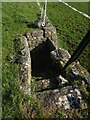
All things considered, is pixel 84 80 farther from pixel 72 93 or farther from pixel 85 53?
pixel 85 53

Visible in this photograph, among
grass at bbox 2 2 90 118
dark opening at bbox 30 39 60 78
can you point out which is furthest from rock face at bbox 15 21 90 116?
grass at bbox 2 2 90 118

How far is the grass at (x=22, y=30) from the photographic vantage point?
769 centimetres

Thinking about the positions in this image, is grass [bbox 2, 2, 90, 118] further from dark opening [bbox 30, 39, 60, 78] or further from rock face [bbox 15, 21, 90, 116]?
dark opening [bbox 30, 39, 60, 78]

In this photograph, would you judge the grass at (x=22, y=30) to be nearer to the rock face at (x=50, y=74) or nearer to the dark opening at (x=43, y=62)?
the rock face at (x=50, y=74)

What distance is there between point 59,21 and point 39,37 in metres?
3.78

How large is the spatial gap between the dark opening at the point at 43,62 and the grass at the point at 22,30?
40.4 inches

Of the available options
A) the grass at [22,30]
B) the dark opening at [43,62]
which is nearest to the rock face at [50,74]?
the dark opening at [43,62]

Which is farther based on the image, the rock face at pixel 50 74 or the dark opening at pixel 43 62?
the dark opening at pixel 43 62

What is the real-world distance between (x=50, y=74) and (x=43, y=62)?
115cm

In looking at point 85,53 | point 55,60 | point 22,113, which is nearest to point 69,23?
point 85,53

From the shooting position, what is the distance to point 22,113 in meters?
7.30

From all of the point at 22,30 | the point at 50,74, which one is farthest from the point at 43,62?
the point at 22,30

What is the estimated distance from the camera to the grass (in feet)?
25.2

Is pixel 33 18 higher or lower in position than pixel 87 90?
lower
